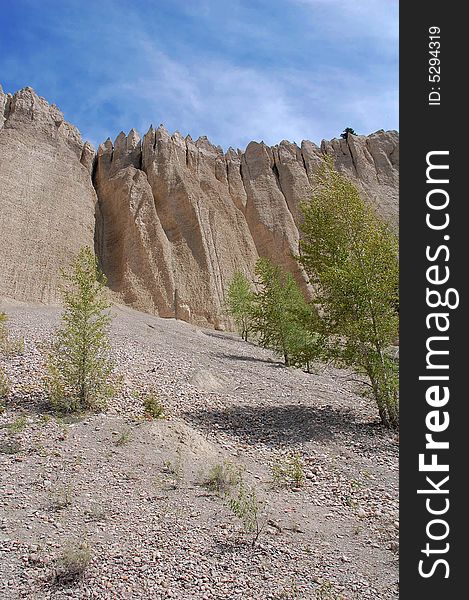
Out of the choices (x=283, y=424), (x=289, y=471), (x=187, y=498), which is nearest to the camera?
(x=187, y=498)

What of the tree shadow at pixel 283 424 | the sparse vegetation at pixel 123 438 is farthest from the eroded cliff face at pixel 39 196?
the sparse vegetation at pixel 123 438

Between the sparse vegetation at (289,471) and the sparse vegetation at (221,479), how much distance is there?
2.63 feet

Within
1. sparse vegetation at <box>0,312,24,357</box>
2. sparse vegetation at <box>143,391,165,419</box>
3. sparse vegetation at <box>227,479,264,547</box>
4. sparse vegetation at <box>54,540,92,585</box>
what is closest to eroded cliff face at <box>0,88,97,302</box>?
sparse vegetation at <box>0,312,24,357</box>

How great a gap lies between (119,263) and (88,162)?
11.8 metres

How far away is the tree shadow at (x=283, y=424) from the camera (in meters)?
12.1

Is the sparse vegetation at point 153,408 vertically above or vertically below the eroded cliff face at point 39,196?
below

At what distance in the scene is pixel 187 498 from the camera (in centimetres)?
850

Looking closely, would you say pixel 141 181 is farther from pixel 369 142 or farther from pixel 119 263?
pixel 369 142

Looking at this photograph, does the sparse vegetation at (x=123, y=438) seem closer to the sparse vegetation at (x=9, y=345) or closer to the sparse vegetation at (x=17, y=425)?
the sparse vegetation at (x=17, y=425)

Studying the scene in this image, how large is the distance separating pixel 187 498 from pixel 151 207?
3852 cm

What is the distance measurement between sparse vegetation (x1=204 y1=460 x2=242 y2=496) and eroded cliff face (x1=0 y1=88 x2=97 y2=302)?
27.8 meters

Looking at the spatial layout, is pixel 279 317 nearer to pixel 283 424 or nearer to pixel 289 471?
pixel 283 424

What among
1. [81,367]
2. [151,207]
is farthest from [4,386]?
[151,207]

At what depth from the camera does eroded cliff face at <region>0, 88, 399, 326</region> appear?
38656 mm
